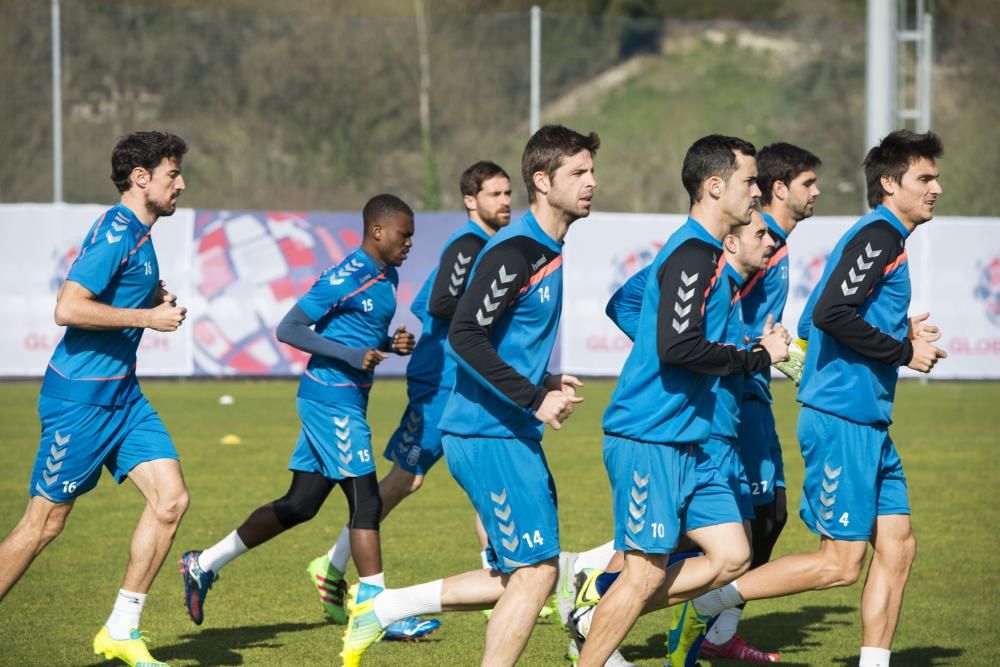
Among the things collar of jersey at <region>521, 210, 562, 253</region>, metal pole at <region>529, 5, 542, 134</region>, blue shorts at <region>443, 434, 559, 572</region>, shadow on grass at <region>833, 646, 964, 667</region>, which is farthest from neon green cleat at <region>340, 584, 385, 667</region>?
metal pole at <region>529, 5, 542, 134</region>

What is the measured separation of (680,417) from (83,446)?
2.80 metres

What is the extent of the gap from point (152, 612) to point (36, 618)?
0.64 meters

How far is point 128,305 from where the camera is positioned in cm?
655

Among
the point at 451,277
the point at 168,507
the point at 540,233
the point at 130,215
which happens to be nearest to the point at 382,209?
the point at 451,277

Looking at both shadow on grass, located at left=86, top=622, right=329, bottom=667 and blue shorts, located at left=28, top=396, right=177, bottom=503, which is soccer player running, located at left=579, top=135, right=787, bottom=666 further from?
blue shorts, located at left=28, top=396, right=177, bottom=503

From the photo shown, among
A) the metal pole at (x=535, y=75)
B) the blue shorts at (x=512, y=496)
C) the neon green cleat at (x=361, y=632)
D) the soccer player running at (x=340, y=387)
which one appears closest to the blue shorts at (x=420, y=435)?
the soccer player running at (x=340, y=387)

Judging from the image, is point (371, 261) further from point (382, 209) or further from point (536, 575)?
point (536, 575)

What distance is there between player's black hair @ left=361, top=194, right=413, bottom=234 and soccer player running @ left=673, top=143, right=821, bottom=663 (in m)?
1.94

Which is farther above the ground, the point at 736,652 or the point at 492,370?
the point at 492,370

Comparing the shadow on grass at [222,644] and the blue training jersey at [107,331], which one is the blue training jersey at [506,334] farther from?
the shadow on grass at [222,644]

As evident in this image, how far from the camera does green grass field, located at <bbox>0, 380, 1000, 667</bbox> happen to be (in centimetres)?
711

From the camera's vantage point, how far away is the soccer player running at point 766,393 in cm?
695

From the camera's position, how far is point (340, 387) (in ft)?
24.6

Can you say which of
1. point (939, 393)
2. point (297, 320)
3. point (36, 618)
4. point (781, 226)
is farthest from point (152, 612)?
point (939, 393)
